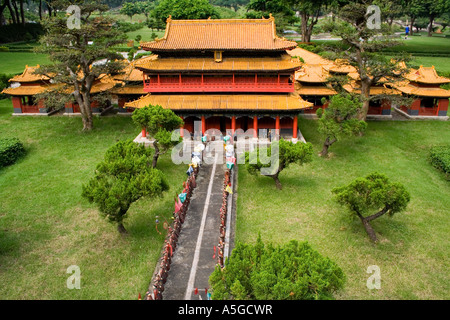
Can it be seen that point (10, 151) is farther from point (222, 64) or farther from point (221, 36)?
point (221, 36)

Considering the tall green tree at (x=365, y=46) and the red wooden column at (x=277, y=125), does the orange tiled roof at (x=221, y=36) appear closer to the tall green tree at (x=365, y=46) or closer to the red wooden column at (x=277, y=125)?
the tall green tree at (x=365, y=46)

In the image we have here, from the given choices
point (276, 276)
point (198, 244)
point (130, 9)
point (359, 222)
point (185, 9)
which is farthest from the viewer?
point (130, 9)

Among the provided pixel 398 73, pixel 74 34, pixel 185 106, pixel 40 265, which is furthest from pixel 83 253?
pixel 398 73

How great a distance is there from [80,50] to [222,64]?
523 inches

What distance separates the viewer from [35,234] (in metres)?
21.2

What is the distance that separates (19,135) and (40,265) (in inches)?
821

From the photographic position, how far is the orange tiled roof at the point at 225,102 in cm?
3195

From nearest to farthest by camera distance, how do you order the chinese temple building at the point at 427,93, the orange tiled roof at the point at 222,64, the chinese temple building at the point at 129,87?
the orange tiled roof at the point at 222,64 → the chinese temple building at the point at 427,93 → the chinese temple building at the point at 129,87

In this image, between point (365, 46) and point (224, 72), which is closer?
point (224, 72)

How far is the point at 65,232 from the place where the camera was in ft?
70.5

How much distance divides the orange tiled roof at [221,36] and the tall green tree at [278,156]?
35.9 feet

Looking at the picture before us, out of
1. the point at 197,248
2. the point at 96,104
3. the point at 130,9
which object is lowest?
the point at 197,248

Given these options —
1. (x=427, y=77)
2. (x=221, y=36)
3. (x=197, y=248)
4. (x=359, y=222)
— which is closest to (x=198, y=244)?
(x=197, y=248)

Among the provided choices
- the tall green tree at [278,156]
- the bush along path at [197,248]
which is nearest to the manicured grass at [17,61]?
the bush along path at [197,248]
